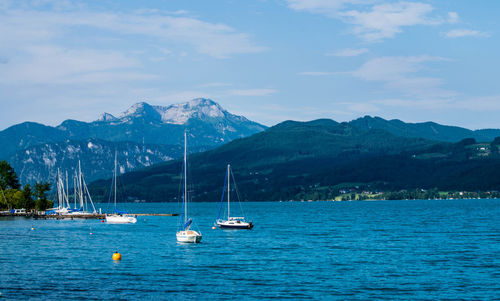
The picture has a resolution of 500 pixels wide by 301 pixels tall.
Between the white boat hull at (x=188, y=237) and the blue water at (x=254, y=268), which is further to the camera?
the white boat hull at (x=188, y=237)

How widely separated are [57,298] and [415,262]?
50683 mm

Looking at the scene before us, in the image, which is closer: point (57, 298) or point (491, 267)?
point (57, 298)

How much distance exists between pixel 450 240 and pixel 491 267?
42.2m

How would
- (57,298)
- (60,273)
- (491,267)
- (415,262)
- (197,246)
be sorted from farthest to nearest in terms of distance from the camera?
1. (197,246)
2. (415,262)
3. (491,267)
4. (60,273)
5. (57,298)

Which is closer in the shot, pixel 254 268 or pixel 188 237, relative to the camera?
pixel 254 268

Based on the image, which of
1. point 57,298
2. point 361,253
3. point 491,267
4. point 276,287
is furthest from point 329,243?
point 57,298

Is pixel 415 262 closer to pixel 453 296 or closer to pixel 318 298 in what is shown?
pixel 453 296

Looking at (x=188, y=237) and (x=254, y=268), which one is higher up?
(x=188, y=237)

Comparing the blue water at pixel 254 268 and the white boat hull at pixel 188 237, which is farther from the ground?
the white boat hull at pixel 188 237

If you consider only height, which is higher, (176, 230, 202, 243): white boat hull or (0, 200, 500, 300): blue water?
(176, 230, 202, 243): white boat hull

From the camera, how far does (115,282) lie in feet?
225

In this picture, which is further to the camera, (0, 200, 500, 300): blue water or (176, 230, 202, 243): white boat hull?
(176, 230, 202, 243): white boat hull

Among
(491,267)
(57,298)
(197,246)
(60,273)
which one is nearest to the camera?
(57,298)

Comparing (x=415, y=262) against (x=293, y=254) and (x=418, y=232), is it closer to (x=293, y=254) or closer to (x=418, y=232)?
(x=293, y=254)
